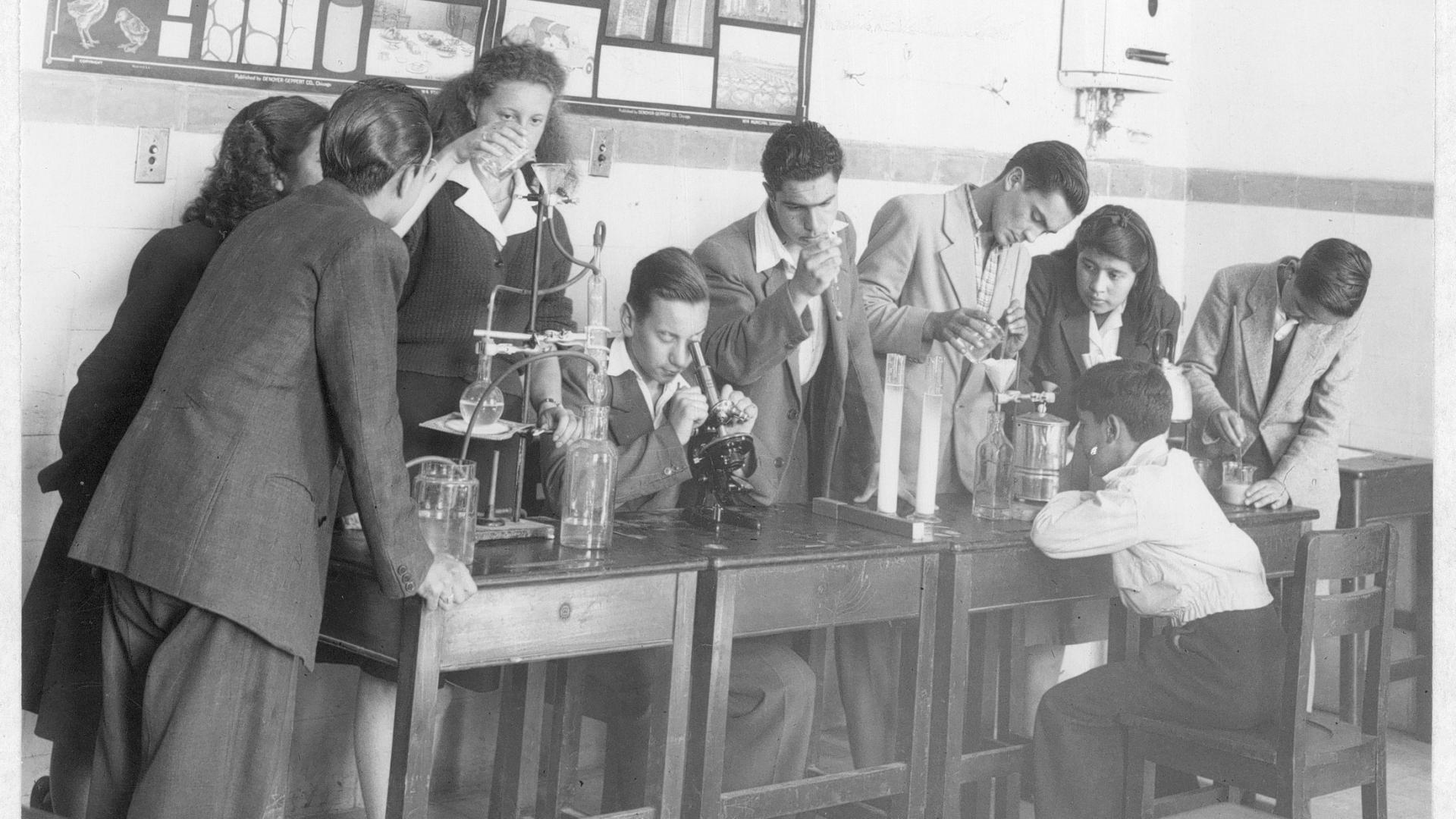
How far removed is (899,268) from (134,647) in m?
2.02

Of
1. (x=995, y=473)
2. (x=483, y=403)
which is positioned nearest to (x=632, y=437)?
(x=483, y=403)

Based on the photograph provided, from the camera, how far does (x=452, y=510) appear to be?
2.30 meters

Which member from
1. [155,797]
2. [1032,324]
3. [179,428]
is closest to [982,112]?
[1032,324]

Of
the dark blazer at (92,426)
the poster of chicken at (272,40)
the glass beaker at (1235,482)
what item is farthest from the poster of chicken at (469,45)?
the glass beaker at (1235,482)

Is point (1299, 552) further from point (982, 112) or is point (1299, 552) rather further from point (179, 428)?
point (179, 428)

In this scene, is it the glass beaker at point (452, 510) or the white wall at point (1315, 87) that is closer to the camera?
the glass beaker at point (452, 510)

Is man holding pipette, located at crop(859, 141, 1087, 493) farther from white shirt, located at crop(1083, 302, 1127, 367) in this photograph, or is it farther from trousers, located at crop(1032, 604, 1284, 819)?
trousers, located at crop(1032, 604, 1284, 819)

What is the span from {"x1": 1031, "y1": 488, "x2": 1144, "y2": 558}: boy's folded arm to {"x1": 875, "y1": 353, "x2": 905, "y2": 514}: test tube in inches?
12.2

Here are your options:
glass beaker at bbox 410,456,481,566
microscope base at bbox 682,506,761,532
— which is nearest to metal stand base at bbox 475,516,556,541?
glass beaker at bbox 410,456,481,566

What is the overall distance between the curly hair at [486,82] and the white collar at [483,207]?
0.10 metres

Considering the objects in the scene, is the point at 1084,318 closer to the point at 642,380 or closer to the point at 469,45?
the point at 642,380

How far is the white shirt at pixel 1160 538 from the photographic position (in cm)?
296

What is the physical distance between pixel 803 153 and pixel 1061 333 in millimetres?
939

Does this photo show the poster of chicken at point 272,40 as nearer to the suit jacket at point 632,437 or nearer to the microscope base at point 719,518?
the suit jacket at point 632,437
